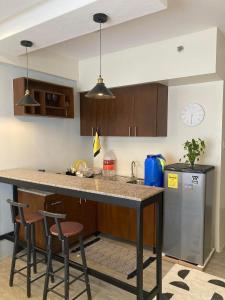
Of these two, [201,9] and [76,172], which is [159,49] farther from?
[76,172]

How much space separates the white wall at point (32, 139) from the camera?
10.7 feet

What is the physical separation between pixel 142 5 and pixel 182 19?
890 millimetres

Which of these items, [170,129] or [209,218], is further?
[170,129]

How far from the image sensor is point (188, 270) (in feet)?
9.65

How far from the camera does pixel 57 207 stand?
3145 millimetres

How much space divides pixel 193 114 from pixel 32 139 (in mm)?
2313

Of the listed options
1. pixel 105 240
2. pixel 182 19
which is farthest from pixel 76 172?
pixel 182 19

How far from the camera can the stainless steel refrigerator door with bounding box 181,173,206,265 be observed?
2.91 metres

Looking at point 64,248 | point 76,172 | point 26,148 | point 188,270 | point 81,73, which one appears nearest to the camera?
Result: point 64,248

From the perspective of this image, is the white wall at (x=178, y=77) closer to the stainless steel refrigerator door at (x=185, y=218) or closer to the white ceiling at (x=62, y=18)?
the stainless steel refrigerator door at (x=185, y=218)

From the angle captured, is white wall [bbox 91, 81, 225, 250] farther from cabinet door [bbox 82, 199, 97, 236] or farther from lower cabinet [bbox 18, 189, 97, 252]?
lower cabinet [bbox 18, 189, 97, 252]

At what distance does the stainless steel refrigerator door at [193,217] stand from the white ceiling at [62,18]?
1853 mm

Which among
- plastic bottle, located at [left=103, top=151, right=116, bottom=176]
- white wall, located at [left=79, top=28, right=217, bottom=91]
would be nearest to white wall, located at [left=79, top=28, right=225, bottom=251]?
white wall, located at [left=79, top=28, right=217, bottom=91]

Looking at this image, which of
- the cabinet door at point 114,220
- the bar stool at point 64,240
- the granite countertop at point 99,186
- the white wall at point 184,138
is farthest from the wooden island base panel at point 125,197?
the white wall at point 184,138
